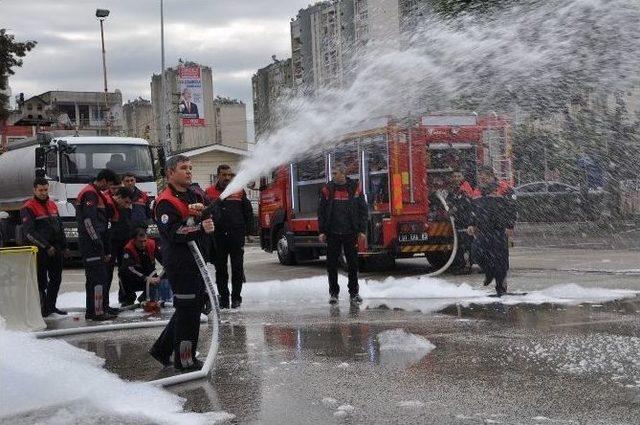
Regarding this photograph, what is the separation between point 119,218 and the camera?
11.4 metres

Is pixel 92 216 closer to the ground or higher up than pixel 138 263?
higher up

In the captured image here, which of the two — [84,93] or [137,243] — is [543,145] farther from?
[84,93]

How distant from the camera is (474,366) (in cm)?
688

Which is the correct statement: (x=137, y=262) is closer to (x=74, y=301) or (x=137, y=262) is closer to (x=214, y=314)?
(x=74, y=301)

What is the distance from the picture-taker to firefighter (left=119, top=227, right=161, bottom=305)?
11.5m

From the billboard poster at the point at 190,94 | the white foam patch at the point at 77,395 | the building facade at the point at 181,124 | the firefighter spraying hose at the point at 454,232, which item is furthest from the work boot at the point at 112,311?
the building facade at the point at 181,124


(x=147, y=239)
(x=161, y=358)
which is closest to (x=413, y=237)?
(x=147, y=239)

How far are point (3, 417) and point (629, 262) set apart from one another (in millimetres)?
13579

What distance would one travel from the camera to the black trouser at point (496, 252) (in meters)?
11.3

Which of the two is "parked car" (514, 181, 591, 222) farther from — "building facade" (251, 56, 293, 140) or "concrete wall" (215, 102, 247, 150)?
"concrete wall" (215, 102, 247, 150)

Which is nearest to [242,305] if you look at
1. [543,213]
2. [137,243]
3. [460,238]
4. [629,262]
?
[137,243]

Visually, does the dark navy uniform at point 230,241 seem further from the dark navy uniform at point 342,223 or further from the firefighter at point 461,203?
the firefighter at point 461,203

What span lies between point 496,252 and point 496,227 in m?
0.33

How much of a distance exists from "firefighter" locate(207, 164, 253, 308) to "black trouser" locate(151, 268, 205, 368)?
405cm
